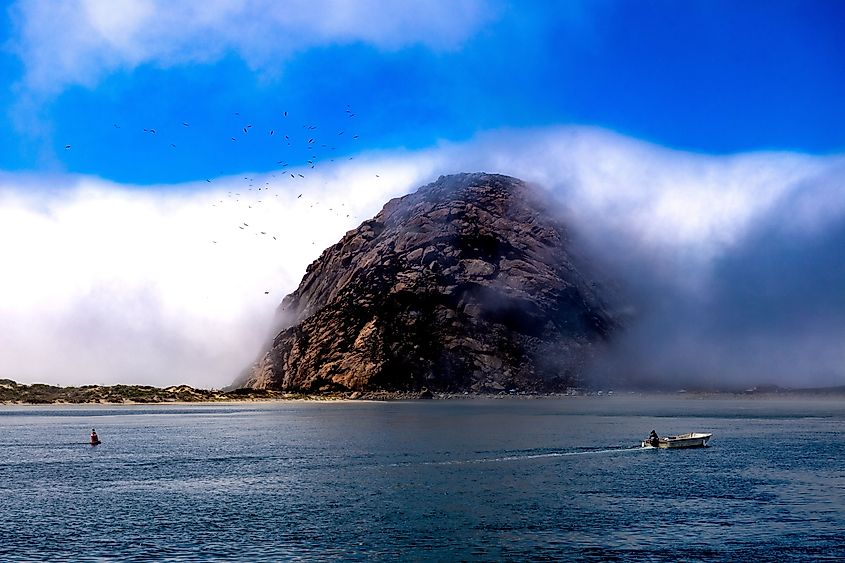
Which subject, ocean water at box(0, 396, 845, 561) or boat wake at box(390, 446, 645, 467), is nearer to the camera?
ocean water at box(0, 396, 845, 561)

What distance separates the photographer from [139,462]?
11031 cm

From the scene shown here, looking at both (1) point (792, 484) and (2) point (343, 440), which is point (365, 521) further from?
(2) point (343, 440)

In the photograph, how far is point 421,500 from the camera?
76625 mm

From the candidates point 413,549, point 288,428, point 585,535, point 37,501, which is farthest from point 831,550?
point 288,428

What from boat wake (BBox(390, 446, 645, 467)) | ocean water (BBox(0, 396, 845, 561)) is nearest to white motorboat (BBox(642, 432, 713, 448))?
boat wake (BBox(390, 446, 645, 467))

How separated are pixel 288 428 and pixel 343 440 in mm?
40144

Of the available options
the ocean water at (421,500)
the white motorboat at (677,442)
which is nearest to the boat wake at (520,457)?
the ocean water at (421,500)

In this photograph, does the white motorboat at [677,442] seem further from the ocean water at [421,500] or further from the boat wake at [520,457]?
the ocean water at [421,500]

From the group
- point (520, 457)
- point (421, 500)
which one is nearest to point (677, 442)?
point (520, 457)

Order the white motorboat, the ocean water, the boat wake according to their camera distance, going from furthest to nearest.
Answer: the white motorboat → the boat wake → the ocean water

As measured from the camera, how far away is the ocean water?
56.1m

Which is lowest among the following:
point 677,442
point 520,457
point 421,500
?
point 421,500

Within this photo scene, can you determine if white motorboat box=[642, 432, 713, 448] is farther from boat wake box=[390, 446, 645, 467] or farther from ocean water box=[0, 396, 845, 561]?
ocean water box=[0, 396, 845, 561]

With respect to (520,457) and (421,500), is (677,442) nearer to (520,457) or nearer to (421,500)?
(520,457)
